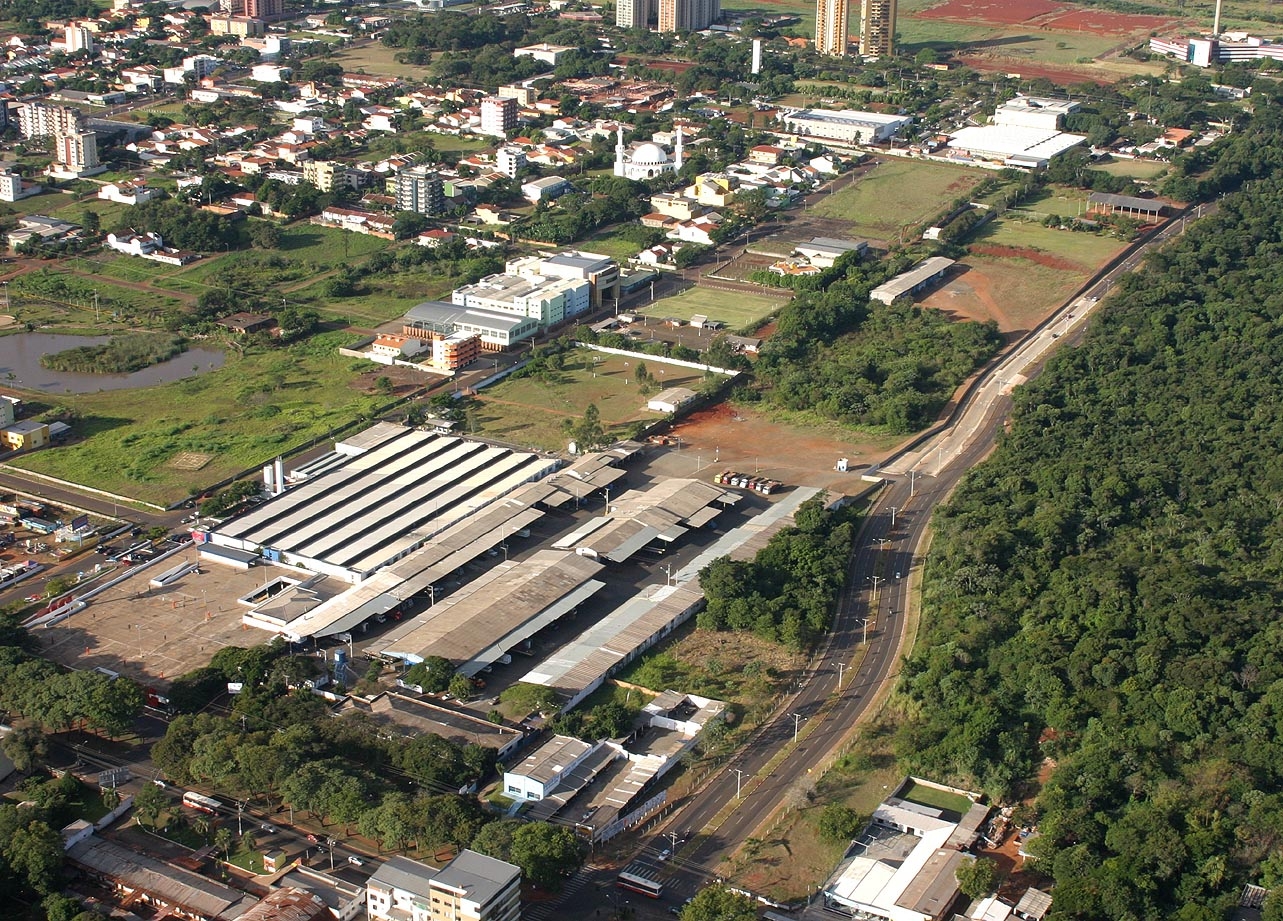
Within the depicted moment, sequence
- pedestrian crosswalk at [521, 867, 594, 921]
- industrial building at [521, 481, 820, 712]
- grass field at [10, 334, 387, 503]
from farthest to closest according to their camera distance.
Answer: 1. grass field at [10, 334, 387, 503]
2. industrial building at [521, 481, 820, 712]
3. pedestrian crosswalk at [521, 867, 594, 921]

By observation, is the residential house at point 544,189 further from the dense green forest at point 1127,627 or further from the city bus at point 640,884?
the city bus at point 640,884

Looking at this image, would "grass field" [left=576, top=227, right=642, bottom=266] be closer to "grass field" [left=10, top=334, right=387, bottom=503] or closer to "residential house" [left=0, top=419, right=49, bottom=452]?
"grass field" [left=10, top=334, right=387, bottom=503]

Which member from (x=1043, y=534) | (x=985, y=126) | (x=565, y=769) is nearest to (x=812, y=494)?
(x=1043, y=534)

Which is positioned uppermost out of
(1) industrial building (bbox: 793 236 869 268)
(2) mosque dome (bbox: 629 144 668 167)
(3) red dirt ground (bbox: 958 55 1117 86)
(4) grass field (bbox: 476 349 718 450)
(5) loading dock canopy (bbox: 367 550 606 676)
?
(3) red dirt ground (bbox: 958 55 1117 86)

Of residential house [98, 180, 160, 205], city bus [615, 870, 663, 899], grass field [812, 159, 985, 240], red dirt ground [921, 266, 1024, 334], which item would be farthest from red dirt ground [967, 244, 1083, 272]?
city bus [615, 870, 663, 899]

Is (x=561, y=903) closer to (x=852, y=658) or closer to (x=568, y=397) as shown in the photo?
(x=852, y=658)

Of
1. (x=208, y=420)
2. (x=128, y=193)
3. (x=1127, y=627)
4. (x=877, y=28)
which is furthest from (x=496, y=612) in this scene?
(x=877, y=28)
